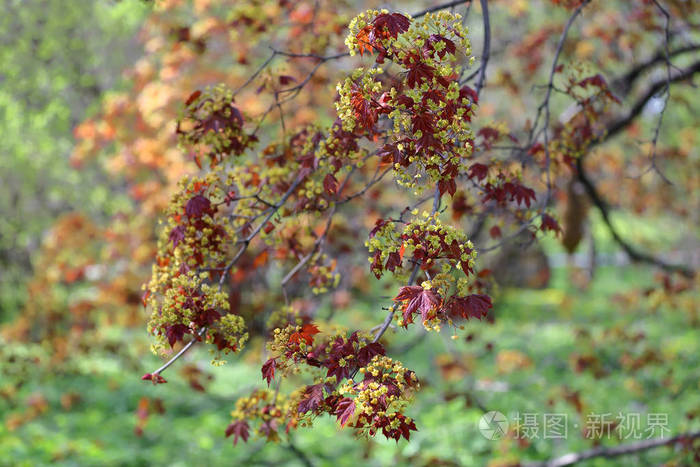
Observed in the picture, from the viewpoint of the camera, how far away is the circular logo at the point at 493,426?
5159 mm

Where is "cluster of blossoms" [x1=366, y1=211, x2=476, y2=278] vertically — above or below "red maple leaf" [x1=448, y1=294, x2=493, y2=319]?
above

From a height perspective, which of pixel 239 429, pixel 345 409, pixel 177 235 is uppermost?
pixel 177 235

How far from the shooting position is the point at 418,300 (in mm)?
2076

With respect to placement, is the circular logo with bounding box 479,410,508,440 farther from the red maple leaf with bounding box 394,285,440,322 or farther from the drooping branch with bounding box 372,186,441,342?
the red maple leaf with bounding box 394,285,440,322

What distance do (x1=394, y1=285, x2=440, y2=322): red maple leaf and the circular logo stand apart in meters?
3.43

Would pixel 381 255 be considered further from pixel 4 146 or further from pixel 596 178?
pixel 596 178

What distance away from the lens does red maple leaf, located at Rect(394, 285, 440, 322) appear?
203 cm

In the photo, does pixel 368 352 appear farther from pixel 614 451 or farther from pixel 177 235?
pixel 614 451

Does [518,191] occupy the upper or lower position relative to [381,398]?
upper

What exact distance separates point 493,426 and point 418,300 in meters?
3.65

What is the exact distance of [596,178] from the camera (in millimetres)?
11719

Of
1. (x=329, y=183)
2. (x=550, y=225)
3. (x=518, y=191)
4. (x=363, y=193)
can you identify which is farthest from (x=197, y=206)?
(x=550, y=225)

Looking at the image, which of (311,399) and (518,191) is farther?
(518,191)

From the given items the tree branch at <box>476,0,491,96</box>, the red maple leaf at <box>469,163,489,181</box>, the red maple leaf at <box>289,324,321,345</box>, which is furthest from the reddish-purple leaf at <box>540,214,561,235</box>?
the red maple leaf at <box>289,324,321,345</box>
